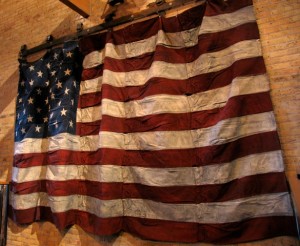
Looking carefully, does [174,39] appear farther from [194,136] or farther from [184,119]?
[194,136]

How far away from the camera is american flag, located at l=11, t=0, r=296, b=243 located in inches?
72.6

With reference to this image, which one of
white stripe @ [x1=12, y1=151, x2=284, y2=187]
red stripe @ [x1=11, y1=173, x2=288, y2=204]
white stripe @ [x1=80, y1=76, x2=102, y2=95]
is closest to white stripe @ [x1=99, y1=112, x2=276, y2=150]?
white stripe @ [x1=12, y1=151, x2=284, y2=187]

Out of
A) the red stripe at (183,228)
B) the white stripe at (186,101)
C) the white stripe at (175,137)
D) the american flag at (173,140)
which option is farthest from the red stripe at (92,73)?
the red stripe at (183,228)

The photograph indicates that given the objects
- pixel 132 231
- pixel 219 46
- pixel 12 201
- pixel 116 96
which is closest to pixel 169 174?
pixel 132 231

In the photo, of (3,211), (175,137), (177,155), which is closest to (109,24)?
(175,137)

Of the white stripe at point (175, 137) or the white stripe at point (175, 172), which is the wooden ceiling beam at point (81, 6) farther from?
the white stripe at point (175, 172)

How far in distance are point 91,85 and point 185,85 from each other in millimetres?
1189

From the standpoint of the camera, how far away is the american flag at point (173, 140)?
1.84m

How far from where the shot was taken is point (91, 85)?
2.77m

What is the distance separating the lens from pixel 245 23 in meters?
2.05

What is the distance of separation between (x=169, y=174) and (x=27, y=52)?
10.0ft

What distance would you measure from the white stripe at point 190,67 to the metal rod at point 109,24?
68 cm

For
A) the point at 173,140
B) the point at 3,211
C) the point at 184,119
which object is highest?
the point at 184,119

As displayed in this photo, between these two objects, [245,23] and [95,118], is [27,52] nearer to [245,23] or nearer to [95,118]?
[95,118]
